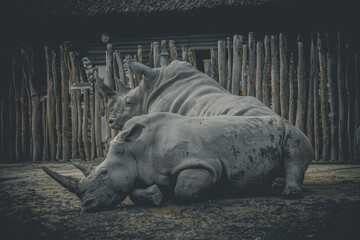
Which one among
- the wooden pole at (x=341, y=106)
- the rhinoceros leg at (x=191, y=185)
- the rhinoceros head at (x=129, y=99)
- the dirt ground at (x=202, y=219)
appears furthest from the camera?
the wooden pole at (x=341, y=106)

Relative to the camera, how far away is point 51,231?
2.48 metres

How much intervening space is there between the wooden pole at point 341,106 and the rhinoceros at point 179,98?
2.83m

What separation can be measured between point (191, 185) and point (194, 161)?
184 millimetres

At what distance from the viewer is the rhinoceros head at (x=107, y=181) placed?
2898 millimetres

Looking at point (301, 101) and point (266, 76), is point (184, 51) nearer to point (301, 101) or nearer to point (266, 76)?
point (266, 76)

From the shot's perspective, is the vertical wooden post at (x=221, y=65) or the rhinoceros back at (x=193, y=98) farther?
the vertical wooden post at (x=221, y=65)

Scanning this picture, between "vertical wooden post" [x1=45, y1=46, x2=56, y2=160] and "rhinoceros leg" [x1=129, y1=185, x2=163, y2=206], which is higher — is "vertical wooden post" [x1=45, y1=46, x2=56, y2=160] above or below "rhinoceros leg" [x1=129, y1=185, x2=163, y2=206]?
above

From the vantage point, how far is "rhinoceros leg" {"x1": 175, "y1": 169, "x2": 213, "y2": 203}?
2.85 meters

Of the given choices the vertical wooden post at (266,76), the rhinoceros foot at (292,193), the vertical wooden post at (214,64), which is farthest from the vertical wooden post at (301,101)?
the rhinoceros foot at (292,193)

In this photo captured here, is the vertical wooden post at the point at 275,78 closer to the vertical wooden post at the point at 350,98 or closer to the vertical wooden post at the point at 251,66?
the vertical wooden post at the point at 251,66

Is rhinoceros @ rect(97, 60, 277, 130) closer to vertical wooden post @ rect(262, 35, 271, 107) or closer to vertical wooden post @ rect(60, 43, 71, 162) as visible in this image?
vertical wooden post @ rect(262, 35, 271, 107)

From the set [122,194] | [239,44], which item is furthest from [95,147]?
[122,194]

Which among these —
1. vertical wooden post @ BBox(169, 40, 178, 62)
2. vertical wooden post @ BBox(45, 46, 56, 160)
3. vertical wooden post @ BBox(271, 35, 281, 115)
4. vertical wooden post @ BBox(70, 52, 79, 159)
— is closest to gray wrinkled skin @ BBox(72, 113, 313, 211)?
vertical wooden post @ BBox(271, 35, 281, 115)

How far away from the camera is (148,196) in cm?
293
